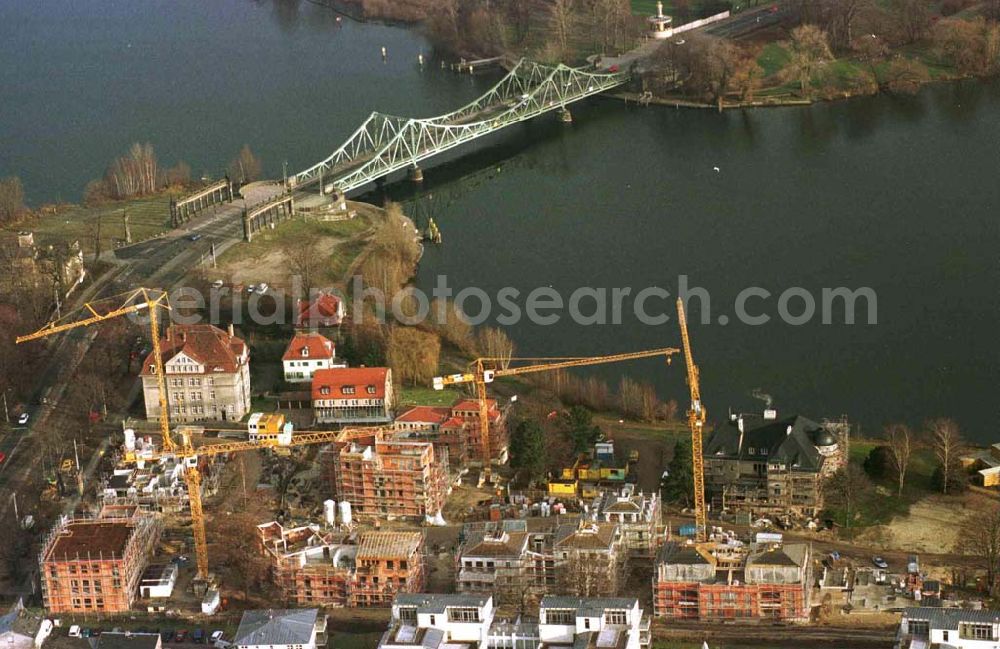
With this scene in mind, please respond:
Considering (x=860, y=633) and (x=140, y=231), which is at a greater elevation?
(x=140, y=231)

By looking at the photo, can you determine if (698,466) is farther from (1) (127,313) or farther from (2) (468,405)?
(1) (127,313)

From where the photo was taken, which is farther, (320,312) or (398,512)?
(320,312)

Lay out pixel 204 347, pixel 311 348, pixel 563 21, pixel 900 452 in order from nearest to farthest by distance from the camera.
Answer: pixel 900 452
pixel 204 347
pixel 311 348
pixel 563 21

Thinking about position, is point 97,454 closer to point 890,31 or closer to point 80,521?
point 80,521

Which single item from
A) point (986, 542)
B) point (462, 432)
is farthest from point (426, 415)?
point (986, 542)

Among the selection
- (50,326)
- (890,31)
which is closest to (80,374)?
(50,326)

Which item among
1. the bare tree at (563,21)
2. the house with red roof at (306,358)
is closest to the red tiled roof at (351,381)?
the house with red roof at (306,358)

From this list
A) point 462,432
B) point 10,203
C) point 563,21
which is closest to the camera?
point 462,432

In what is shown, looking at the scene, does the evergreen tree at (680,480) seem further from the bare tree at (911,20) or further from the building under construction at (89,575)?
the bare tree at (911,20)
